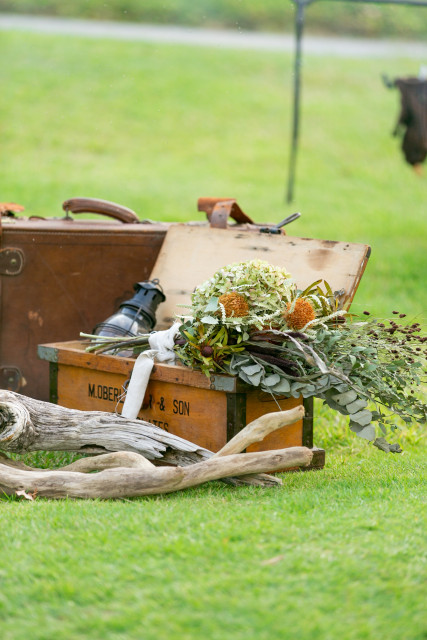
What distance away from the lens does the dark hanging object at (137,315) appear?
4270 mm

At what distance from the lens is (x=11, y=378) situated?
4.64m

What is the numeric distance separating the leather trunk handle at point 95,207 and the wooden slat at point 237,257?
361 millimetres

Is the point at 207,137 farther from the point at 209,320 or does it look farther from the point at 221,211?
the point at 209,320

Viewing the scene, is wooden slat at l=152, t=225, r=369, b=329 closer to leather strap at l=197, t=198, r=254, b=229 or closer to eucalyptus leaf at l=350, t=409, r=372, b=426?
leather strap at l=197, t=198, r=254, b=229

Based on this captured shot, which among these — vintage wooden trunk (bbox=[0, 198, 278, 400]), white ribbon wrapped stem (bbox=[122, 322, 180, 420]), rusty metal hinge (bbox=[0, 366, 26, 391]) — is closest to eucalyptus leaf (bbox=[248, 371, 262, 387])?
white ribbon wrapped stem (bbox=[122, 322, 180, 420])

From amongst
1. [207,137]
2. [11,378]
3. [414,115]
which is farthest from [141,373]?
[207,137]

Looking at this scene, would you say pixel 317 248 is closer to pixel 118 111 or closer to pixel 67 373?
pixel 67 373

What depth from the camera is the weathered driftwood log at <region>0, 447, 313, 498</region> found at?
10.5ft

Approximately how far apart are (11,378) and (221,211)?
4.61 ft

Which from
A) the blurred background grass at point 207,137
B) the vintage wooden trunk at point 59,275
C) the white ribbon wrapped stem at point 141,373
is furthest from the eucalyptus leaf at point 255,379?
the blurred background grass at point 207,137

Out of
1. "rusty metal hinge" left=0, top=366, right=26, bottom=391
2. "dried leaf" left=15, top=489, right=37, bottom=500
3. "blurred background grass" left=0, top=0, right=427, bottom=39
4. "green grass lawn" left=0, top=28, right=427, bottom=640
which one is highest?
"blurred background grass" left=0, top=0, right=427, bottom=39

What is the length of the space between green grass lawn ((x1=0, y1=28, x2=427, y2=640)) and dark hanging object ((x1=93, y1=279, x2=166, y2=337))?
69 cm

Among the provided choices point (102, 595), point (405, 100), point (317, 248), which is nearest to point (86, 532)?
point (102, 595)

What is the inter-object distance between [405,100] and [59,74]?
9353mm
